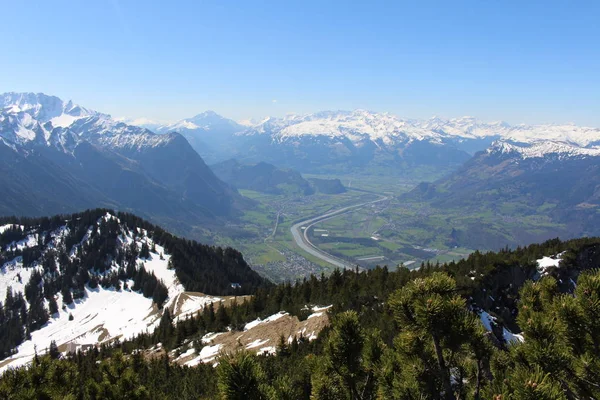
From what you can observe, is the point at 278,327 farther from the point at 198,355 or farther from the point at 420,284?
the point at 420,284

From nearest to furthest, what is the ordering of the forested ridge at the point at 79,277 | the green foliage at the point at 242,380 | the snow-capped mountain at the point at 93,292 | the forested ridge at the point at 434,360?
the forested ridge at the point at 434,360
the green foliage at the point at 242,380
the snow-capped mountain at the point at 93,292
the forested ridge at the point at 79,277

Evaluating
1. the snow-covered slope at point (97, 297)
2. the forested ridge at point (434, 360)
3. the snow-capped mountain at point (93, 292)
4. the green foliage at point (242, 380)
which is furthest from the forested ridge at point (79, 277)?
the green foliage at point (242, 380)

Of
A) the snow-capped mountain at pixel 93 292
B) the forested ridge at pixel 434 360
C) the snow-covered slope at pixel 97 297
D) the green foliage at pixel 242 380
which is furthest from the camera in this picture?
the snow-capped mountain at pixel 93 292

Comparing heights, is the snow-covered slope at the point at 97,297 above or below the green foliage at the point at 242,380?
below

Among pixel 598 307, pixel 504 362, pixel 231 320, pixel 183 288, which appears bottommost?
pixel 183 288

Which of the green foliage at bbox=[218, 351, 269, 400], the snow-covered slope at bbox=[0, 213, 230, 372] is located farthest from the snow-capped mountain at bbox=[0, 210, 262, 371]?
the green foliage at bbox=[218, 351, 269, 400]

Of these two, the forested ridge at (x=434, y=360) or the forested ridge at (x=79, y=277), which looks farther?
the forested ridge at (x=79, y=277)

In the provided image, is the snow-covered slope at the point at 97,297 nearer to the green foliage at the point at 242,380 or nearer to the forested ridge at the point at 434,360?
the forested ridge at the point at 434,360

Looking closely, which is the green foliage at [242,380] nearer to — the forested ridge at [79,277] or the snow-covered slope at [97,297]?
the snow-covered slope at [97,297]

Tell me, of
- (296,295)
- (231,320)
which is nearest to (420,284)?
(231,320)
